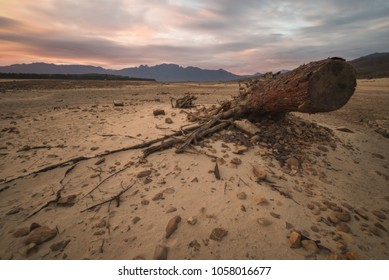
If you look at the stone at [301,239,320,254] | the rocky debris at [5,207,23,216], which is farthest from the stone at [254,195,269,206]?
the rocky debris at [5,207,23,216]

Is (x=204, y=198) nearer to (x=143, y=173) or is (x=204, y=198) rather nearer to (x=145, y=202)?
(x=145, y=202)

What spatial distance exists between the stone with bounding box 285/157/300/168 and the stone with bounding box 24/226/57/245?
3475mm

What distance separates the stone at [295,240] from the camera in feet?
6.81

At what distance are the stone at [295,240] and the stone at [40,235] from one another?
97.9 inches

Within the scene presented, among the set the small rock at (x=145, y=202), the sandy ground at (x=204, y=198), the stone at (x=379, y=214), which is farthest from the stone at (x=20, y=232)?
the stone at (x=379, y=214)

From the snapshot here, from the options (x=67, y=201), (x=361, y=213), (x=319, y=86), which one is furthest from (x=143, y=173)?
(x=319, y=86)

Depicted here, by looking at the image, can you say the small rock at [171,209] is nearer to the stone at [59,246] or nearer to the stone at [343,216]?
the stone at [59,246]

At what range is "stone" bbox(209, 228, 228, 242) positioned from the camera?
7.07 feet

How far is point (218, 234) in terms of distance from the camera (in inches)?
86.1

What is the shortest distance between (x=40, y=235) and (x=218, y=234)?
6.19 feet

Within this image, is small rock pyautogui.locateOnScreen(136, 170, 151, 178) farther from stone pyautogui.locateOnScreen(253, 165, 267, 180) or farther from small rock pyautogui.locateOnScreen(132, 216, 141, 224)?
stone pyautogui.locateOnScreen(253, 165, 267, 180)
